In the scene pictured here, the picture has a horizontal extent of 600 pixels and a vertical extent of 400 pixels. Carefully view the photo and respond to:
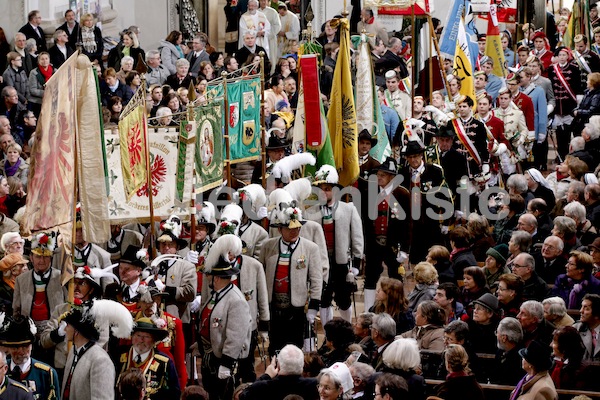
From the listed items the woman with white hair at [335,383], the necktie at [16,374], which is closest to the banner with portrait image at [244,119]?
the necktie at [16,374]

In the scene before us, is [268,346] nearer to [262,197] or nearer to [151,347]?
[262,197]

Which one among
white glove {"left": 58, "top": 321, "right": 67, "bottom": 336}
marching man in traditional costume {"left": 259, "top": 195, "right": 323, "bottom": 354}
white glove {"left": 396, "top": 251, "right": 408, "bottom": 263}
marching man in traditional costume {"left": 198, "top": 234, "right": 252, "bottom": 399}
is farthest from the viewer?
white glove {"left": 396, "top": 251, "right": 408, "bottom": 263}

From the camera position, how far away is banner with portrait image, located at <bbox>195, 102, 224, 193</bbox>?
595 inches

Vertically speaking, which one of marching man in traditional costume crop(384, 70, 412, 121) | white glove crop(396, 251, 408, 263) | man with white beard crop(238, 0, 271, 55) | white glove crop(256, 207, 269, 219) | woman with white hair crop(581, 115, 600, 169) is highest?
man with white beard crop(238, 0, 271, 55)

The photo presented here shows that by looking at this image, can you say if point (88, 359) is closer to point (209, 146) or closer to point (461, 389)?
point (461, 389)

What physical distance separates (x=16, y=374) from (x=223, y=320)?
237cm

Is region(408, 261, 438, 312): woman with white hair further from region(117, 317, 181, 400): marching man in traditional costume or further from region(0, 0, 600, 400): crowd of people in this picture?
region(117, 317, 181, 400): marching man in traditional costume

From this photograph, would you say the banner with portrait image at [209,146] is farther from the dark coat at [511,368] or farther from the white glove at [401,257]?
the dark coat at [511,368]

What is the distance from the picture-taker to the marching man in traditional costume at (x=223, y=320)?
41.7ft

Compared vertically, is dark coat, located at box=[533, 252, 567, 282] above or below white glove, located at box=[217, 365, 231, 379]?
above

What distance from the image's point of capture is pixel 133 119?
1385 cm

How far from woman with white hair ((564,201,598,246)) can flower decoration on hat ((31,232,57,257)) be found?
555 centimetres

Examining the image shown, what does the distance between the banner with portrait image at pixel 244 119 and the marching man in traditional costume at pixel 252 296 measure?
2913 mm

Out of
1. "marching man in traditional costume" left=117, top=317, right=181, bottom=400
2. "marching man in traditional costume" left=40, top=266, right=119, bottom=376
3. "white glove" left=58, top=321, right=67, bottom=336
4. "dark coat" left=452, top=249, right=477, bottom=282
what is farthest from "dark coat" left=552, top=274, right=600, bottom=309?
"white glove" left=58, top=321, right=67, bottom=336
